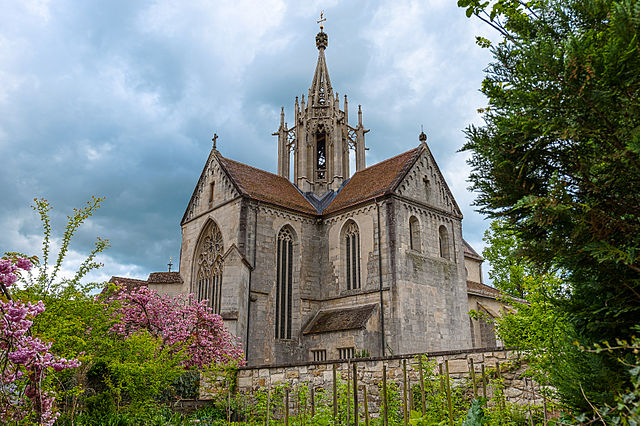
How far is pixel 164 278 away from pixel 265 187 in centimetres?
690

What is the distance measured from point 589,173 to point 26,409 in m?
7.22

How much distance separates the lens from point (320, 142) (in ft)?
103

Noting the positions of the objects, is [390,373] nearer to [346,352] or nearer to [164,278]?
[346,352]

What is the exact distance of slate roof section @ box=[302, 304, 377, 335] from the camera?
69.8 feet

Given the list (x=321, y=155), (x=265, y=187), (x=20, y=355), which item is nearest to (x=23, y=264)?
(x=20, y=355)

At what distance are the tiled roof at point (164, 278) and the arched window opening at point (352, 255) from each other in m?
Result: 8.62

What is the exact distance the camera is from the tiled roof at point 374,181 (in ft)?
79.4

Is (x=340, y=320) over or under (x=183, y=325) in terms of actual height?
over

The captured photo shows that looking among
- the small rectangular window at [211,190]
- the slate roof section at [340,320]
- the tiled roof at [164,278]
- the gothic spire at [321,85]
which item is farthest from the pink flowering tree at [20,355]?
the gothic spire at [321,85]

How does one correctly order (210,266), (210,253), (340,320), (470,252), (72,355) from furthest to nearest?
1. (470,252)
2. (210,253)
3. (210,266)
4. (340,320)
5. (72,355)

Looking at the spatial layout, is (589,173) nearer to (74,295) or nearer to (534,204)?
(534,204)

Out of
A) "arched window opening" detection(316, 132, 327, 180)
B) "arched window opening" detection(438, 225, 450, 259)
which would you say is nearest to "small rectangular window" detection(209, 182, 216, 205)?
"arched window opening" detection(316, 132, 327, 180)

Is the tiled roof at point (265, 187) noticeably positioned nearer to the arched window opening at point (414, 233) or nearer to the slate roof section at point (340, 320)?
the arched window opening at point (414, 233)

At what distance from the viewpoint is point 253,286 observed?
73.4 ft
